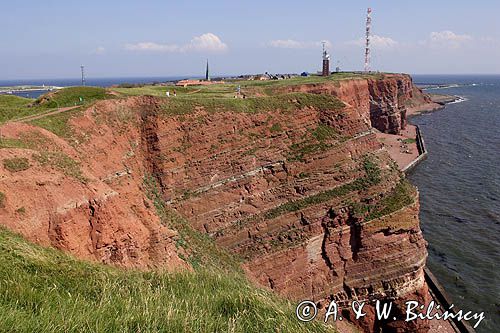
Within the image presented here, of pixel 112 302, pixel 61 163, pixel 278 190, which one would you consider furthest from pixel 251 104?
pixel 112 302

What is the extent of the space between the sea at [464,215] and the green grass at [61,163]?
109 ft

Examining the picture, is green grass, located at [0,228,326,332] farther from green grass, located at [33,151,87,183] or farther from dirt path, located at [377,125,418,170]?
dirt path, located at [377,125,418,170]

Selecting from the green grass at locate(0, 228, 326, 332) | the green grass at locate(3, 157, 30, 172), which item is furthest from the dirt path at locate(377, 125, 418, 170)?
the green grass at locate(0, 228, 326, 332)

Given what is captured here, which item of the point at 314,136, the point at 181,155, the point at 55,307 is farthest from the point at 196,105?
the point at 55,307

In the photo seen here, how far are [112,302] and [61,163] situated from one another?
1215 cm

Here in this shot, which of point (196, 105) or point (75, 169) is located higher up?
point (196, 105)

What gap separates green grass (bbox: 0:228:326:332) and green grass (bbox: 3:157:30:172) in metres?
5.67

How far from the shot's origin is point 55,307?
8.88 m

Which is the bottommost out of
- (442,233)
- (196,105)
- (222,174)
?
(442,233)

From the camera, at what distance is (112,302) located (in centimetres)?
966

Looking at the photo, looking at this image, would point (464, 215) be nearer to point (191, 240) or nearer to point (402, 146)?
point (402, 146)

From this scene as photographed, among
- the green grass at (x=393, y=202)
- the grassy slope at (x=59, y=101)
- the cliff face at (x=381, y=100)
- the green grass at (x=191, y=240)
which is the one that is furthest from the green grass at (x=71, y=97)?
the cliff face at (x=381, y=100)

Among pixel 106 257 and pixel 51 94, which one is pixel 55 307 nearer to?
pixel 106 257

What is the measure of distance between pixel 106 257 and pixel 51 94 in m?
20.9
